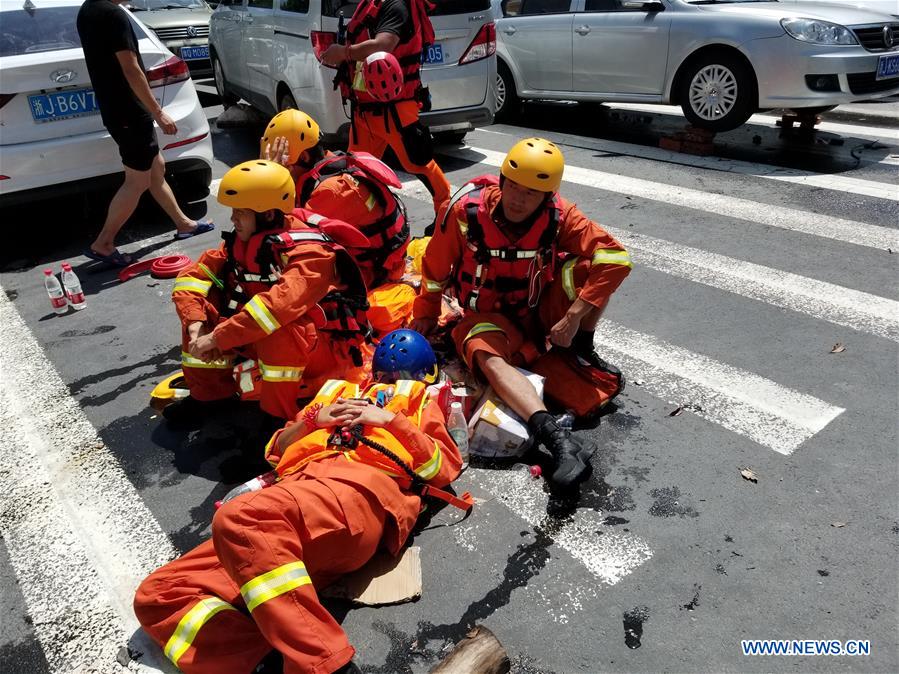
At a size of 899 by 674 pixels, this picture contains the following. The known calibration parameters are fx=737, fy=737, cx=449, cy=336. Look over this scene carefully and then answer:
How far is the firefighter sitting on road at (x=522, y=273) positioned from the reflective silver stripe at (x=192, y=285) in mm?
1057

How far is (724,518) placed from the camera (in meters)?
2.92

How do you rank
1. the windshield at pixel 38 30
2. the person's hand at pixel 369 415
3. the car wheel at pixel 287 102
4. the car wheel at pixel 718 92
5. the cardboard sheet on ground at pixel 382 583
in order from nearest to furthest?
the cardboard sheet on ground at pixel 382 583
the person's hand at pixel 369 415
the windshield at pixel 38 30
the car wheel at pixel 718 92
the car wheel at pixel 287 102

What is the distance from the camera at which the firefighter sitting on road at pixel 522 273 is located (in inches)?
133

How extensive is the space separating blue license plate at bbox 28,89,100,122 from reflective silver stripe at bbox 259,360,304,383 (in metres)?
3.81

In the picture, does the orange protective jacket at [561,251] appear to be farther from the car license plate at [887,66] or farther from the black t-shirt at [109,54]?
the car license plate at [887,66]

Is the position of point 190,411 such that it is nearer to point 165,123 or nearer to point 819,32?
point 165,123

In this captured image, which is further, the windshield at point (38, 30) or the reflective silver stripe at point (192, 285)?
the windshield at point (38, 30)

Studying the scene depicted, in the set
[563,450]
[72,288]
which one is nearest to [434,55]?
[72,288]

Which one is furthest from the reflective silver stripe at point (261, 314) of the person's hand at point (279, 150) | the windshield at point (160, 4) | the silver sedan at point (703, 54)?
the windshield at point (160, 4)

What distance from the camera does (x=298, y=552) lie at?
235 cm

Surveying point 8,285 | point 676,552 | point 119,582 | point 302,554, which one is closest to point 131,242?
point 8,285

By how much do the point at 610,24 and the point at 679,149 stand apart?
1867 millimetres

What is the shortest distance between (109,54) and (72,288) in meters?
1.76

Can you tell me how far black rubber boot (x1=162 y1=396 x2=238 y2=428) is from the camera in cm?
380
